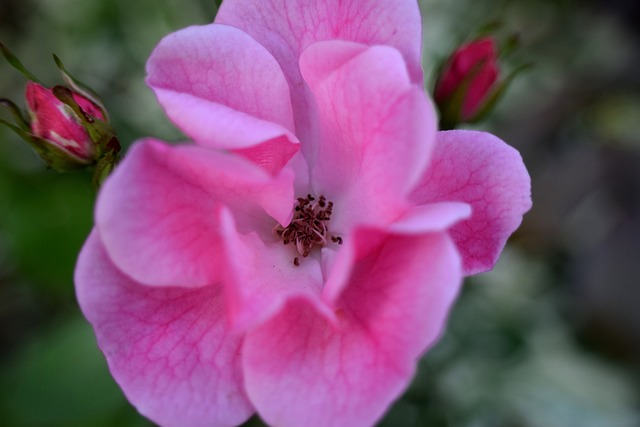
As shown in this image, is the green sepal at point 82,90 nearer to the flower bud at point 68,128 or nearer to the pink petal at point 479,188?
the flower bud at point 68,128

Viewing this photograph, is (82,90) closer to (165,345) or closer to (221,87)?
(221,87)

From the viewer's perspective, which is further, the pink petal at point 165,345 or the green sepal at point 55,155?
the green sepal at point 55,155

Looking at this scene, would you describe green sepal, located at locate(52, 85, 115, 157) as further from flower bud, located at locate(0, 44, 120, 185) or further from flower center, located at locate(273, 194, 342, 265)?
flower center, located at locate(273, 194, 342, 265)

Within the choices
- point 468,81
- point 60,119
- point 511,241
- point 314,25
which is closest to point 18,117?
point 60,119

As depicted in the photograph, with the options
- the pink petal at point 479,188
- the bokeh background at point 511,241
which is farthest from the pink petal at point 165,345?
the bokeh background at point 511,241

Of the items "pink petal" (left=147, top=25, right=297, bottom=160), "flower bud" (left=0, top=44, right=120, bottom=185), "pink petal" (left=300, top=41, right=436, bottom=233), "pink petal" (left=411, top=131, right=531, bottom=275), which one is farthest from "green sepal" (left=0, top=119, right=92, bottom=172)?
"pink petal" (left=411, top=131, right=531, bottom=275)

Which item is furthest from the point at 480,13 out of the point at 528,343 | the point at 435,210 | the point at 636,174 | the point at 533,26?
the point at 435,210
